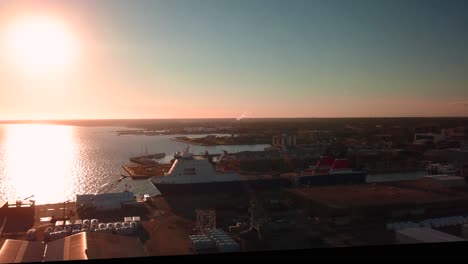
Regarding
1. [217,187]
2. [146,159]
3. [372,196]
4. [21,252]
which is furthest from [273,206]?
[146,159]

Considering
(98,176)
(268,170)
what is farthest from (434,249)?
(98,176)

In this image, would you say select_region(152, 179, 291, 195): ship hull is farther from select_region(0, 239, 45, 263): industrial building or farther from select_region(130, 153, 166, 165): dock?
select_region(0, 239, 45, 263): industrial building

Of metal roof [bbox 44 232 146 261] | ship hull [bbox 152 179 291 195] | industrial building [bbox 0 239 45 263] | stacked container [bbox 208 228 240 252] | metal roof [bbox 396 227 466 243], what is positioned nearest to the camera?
industrial building [bbox 0 239 45 263]

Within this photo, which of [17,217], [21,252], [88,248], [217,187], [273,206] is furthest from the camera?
[217,187]

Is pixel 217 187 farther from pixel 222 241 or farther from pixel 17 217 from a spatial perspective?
pixel 222 241

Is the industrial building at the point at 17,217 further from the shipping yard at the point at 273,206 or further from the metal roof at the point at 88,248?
the metal roof at the point at 88,248

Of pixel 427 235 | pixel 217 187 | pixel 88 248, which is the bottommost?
pixel 217 187

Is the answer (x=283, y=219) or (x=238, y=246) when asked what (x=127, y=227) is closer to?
(x=238, y=246)

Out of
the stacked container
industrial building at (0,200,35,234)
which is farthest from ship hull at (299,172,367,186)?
industrial building at (0,200,35,234)

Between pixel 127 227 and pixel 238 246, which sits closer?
pixel 238 246
